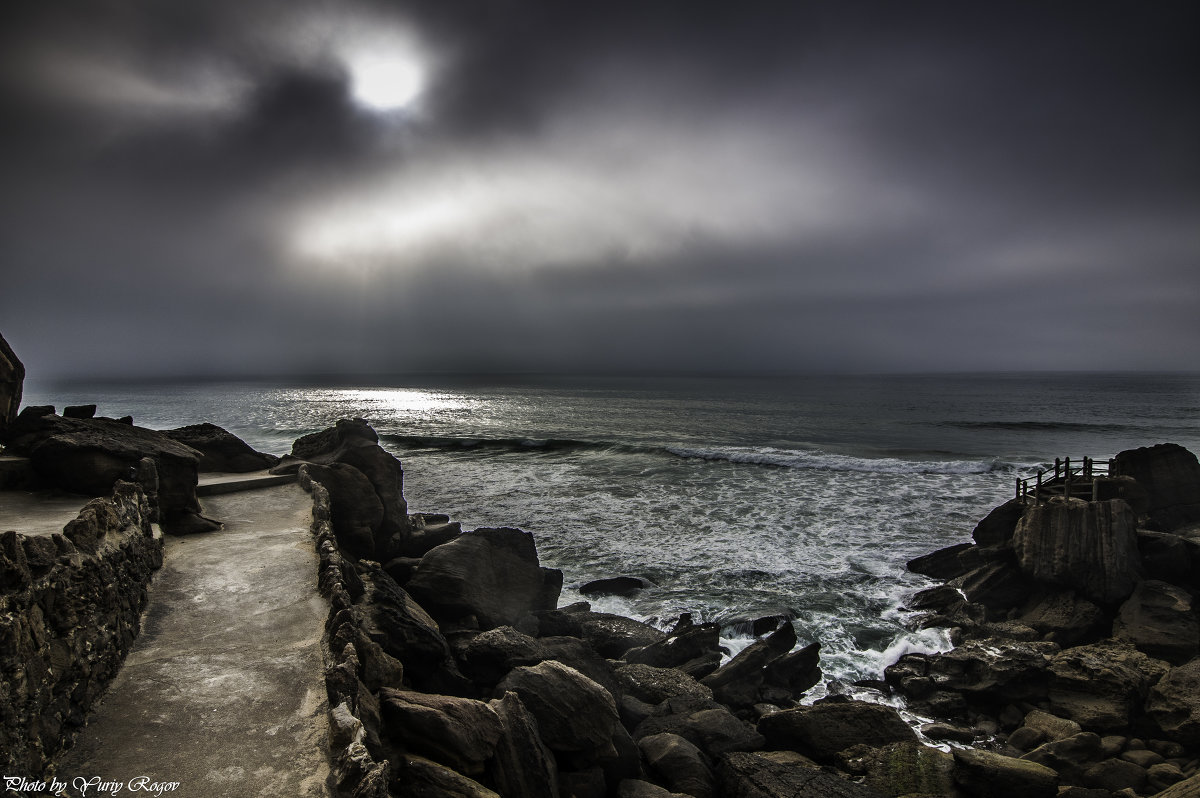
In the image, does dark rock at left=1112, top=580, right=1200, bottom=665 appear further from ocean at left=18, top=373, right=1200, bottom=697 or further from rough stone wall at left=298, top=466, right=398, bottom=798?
rough stone wall at left=298, top=466, right=398, bottom=798

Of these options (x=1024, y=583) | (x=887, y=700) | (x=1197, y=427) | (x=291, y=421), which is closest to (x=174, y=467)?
(x=887, y=700)

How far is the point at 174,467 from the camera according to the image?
14.1 m

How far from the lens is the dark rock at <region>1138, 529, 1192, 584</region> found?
1702 centimetres

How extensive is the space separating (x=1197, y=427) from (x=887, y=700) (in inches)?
3259

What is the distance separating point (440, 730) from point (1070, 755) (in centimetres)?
1164

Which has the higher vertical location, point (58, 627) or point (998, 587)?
point (58, 627)

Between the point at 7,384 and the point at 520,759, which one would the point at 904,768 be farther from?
the point at 7,384

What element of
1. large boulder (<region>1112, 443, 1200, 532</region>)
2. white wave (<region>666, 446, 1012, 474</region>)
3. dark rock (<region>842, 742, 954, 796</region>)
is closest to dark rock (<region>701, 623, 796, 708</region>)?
dark rock (<region>842, 742, 954, 796</region>)

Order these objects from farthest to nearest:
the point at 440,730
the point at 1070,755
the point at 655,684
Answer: the point at 655,684 < the point at 1070,755 < the point at 440,730

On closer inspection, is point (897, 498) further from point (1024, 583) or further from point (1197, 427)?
point (1197, 427)

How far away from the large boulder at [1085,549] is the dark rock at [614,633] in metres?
11.7

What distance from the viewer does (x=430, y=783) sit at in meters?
7.16

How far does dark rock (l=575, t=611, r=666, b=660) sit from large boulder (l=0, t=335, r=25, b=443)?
618 inches

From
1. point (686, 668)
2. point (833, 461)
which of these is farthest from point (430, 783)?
point (833, 461)
